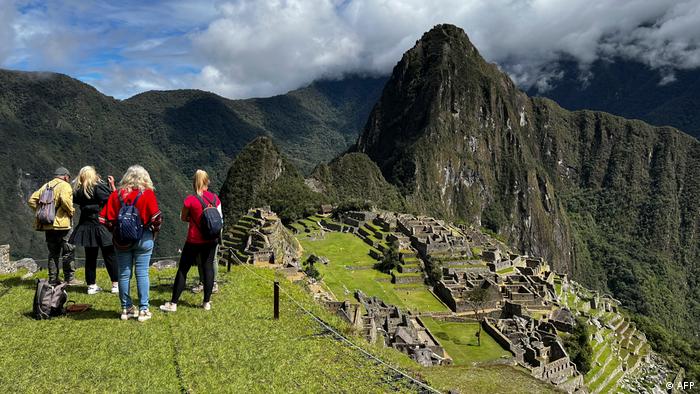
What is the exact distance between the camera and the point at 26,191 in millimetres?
119375

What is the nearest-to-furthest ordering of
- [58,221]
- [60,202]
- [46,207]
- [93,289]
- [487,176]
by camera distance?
[46,207] → [60,202] → [58,221] → [93,289] → [487,176]

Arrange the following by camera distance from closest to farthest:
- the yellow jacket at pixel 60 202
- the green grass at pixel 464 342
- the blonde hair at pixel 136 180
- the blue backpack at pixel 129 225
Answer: the blue backpack at pixel 129 225
the blonde hair at pixel 136 180
the yellow jacket at pixel 60 202
the green grass at pixel 464 342

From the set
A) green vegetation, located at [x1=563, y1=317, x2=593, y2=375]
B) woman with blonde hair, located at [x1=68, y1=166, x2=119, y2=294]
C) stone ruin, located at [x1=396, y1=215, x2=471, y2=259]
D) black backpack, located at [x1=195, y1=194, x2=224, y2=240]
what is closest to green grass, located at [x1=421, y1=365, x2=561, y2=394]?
black backpack, located at [x1=195, y1=194, x2=224, y2=240]

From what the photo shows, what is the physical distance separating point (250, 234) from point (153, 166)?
153701mm

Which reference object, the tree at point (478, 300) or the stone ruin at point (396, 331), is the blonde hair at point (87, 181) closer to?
the stone ruin at point (396, 331)

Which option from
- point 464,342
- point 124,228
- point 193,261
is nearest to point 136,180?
point 124,228

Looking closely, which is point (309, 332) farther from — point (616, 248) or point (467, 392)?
point (616, 248)

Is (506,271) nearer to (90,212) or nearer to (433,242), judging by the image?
(433,242)

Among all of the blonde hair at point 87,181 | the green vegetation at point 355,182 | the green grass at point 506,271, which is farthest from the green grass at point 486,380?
the green vegetation at point 355,182

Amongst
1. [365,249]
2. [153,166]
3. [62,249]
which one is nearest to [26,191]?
[153,166]

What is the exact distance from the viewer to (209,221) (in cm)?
834

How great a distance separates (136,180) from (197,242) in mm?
1494

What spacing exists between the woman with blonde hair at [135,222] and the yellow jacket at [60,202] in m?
1.88

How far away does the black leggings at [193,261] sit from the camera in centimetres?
870
